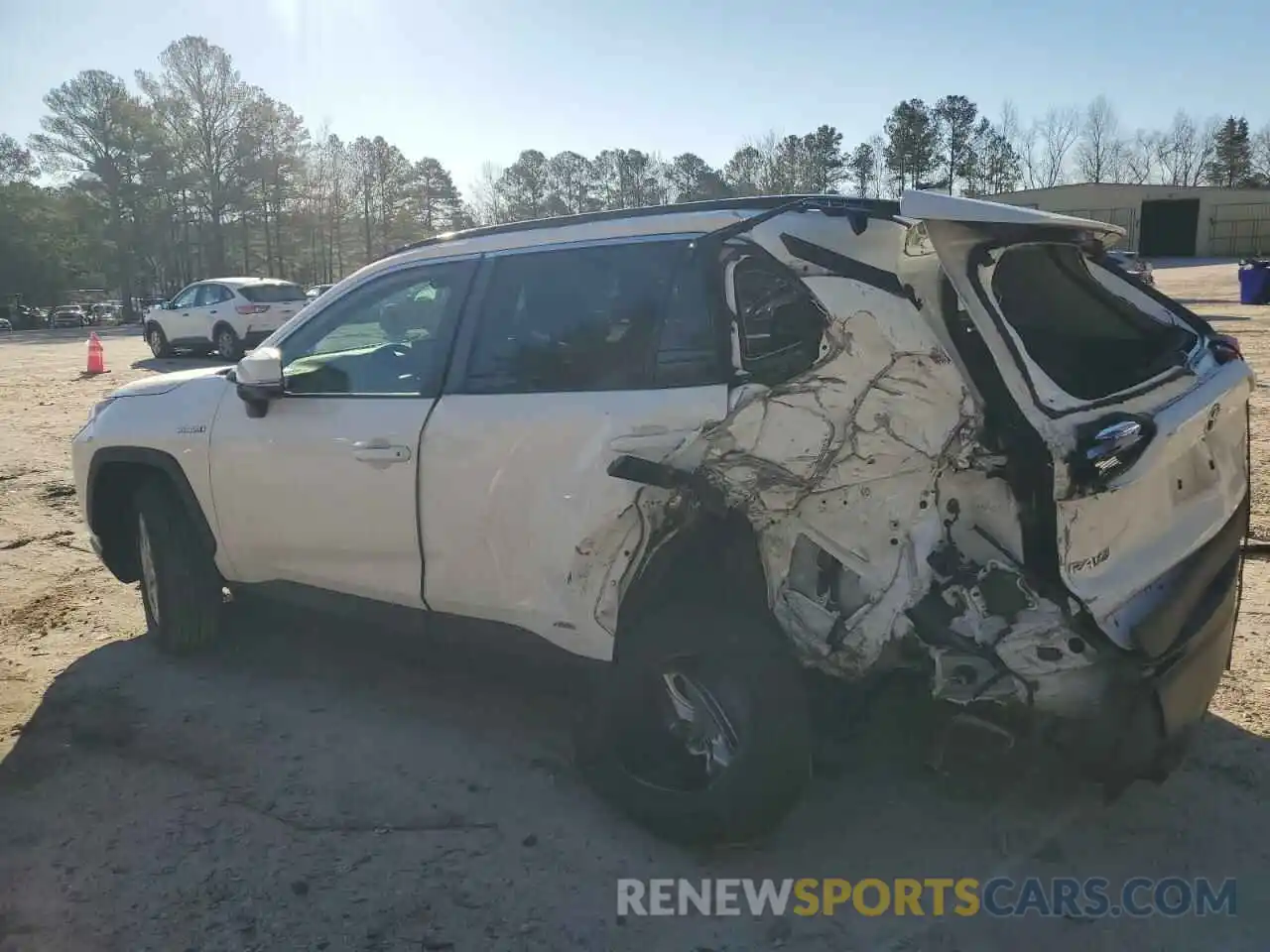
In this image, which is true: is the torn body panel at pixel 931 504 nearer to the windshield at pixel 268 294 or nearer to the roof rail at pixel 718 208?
the roof rail at pixel 718 208

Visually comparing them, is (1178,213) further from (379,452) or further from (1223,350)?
(379,452)

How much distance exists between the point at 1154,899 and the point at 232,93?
60.8 m

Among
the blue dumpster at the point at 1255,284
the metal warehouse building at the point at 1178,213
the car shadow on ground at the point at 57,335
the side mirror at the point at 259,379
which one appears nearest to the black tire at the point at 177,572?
the side mirror at the point at 259,379

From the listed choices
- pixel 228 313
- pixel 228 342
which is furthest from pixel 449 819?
pixel 228 342

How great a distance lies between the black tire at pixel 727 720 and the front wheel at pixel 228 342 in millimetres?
18982

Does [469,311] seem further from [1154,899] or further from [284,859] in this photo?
[1154,899]

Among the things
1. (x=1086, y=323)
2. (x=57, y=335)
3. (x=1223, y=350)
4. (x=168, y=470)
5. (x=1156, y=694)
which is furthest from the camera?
(x=57, y=335)

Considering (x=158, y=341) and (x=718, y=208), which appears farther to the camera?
(x=158, y=341)

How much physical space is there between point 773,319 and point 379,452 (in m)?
1.57

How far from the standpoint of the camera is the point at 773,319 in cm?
297

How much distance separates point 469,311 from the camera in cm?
363

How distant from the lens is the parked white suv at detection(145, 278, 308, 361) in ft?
65.2

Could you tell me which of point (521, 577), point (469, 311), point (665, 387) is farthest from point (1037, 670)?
point (469, 311)

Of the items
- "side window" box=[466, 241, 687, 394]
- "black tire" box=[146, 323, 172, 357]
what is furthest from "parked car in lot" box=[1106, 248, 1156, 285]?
"black tire" box=[146, 323, 172, 357]
